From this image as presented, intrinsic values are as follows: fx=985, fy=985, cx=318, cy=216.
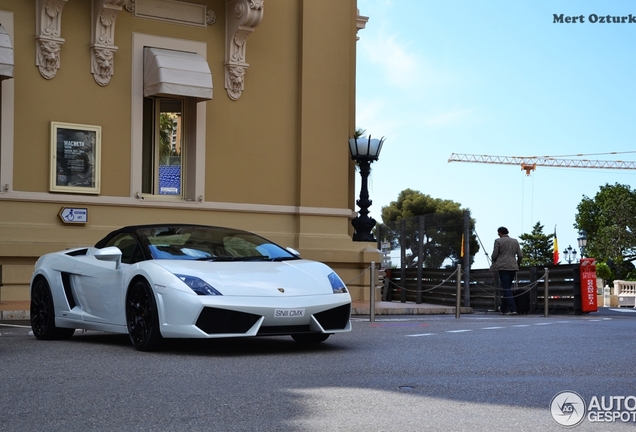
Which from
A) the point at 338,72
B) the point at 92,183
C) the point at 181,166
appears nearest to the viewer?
the point at 92,183

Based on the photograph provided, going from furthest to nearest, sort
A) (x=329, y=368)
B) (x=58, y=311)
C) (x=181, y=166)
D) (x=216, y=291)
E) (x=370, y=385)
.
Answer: (x=181, y=166) < (x=58, y=311) < (x=216, y=291) < (x=329, y=368) < (x=370, y=385)

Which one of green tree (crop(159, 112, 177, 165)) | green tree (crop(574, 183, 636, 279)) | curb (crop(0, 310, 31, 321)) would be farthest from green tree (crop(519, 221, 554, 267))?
curb (crop(0, 310, 31, 321))

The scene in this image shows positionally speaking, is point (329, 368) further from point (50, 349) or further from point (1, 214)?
point (1, 214)

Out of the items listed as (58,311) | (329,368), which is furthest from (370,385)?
(58,311)

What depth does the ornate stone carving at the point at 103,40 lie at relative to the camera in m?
17.6

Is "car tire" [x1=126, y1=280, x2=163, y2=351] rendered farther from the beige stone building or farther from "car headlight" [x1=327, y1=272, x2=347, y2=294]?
the beige stone building

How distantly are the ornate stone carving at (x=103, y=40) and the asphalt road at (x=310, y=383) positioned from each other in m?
8.00

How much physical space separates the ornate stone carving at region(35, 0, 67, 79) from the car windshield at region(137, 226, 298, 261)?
821 centimetres

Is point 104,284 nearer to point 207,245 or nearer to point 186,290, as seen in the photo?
point 207,245

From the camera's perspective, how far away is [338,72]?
20.3 m

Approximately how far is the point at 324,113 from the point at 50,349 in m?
11.7

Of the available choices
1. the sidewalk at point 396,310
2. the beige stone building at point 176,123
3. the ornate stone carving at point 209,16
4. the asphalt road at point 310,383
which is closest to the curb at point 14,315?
the beige stone building at point 176,123

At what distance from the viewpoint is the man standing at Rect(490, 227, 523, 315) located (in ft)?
65.9

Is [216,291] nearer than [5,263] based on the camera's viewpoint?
Yes
